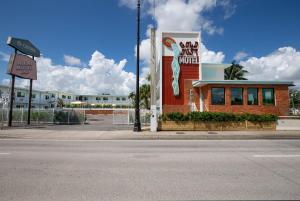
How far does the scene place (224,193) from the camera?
414cm

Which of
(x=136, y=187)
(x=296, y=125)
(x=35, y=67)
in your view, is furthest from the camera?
(x=35, y=67)

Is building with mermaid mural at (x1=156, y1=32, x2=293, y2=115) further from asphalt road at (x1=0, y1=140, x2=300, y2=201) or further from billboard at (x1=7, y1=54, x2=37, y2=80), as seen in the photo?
billboard at (x1=7, y1=54, x2=37, y2=80)

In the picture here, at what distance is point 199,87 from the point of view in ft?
71.8

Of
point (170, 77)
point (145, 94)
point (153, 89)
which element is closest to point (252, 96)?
point (170, 77)

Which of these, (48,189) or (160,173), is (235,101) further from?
(48,189)

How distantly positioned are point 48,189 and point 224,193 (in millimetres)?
3840

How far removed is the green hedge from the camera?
16.5m

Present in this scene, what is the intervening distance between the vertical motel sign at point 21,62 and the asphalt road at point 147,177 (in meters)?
15.9

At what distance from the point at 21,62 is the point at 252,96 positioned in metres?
24.5

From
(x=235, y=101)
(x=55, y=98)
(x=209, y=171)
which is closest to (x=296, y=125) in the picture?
(x=235, y=101)

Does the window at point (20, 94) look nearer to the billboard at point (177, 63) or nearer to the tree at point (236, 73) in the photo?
the billboard at point (177, 63)

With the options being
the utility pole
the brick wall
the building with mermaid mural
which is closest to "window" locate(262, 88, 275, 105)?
the building with mermaid mural

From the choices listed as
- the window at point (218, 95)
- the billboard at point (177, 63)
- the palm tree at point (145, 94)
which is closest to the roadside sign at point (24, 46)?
the billboard at point (177, 63)

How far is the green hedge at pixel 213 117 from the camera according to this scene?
16.5m
